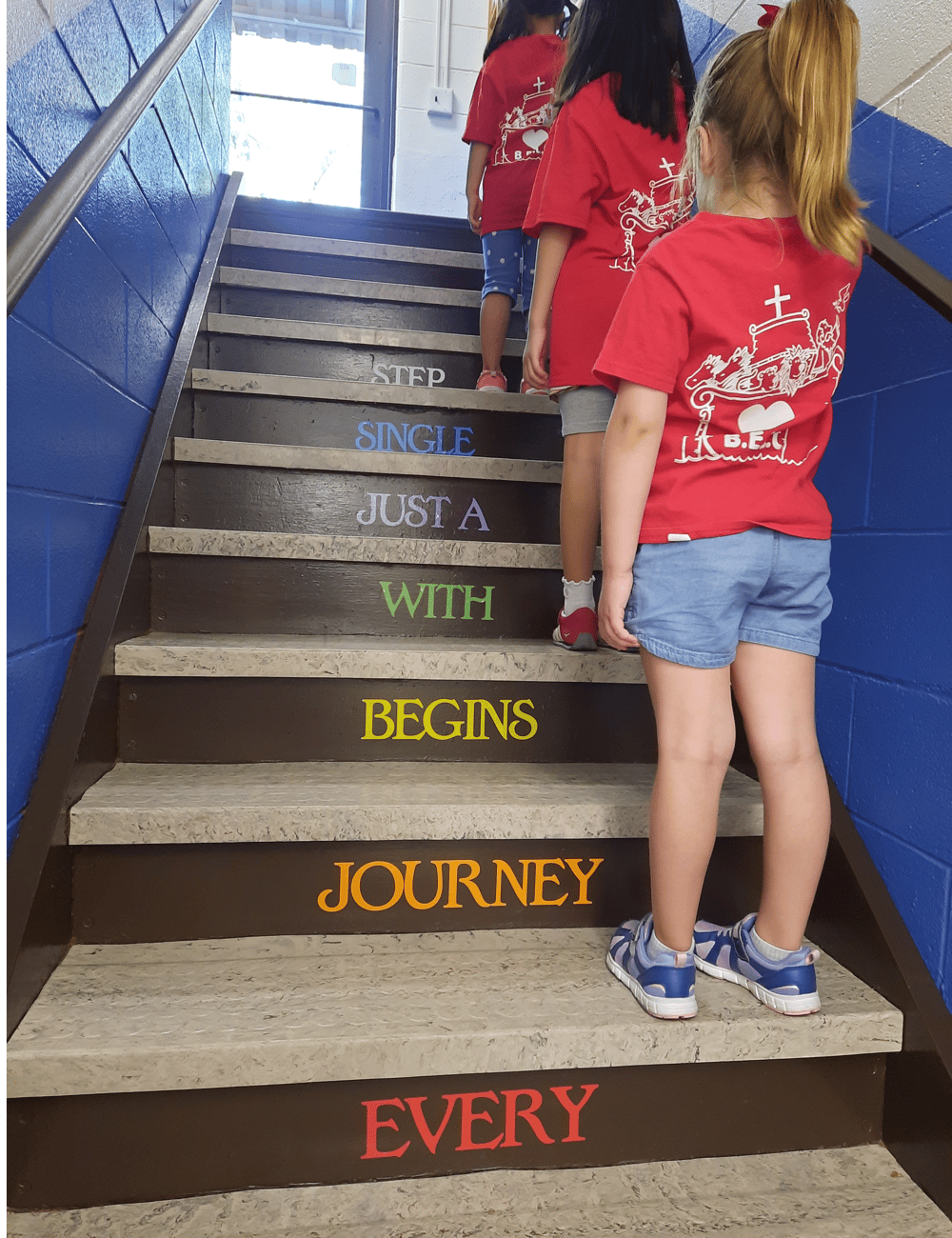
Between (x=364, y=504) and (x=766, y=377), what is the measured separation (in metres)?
0.95

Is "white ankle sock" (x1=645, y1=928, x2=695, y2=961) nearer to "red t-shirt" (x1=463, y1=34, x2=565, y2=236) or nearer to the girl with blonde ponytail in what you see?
the girl with blonde ponytail

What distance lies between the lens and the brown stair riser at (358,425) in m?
1.91

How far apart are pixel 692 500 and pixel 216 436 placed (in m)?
1.30

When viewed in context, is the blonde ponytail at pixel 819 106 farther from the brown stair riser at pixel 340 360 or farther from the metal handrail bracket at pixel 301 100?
the metal handrail bracket at pixel 301 100

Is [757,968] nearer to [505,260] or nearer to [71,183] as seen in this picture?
[71,183]

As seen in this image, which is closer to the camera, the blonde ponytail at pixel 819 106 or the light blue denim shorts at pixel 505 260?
the blonde ponytail at pixel 819 106

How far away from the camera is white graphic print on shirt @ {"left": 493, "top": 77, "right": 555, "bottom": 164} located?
7.26ft

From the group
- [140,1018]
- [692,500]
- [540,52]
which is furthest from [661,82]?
[140,1018]

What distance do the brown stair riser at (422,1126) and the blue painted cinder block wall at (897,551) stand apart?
0.81 ft

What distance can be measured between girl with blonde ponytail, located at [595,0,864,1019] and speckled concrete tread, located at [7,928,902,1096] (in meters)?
0.05

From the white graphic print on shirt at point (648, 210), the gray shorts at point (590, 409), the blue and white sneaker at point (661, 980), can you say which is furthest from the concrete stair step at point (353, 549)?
the blue and white sneaker at point (661, 980)

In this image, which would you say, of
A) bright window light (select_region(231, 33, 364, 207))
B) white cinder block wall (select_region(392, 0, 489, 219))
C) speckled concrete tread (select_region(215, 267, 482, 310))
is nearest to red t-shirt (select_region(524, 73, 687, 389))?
speckled concrete tread (select_region(215, 267, 482, 310))

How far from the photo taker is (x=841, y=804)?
4.01ft

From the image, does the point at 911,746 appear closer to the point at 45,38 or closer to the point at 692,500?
the point at 692,500
